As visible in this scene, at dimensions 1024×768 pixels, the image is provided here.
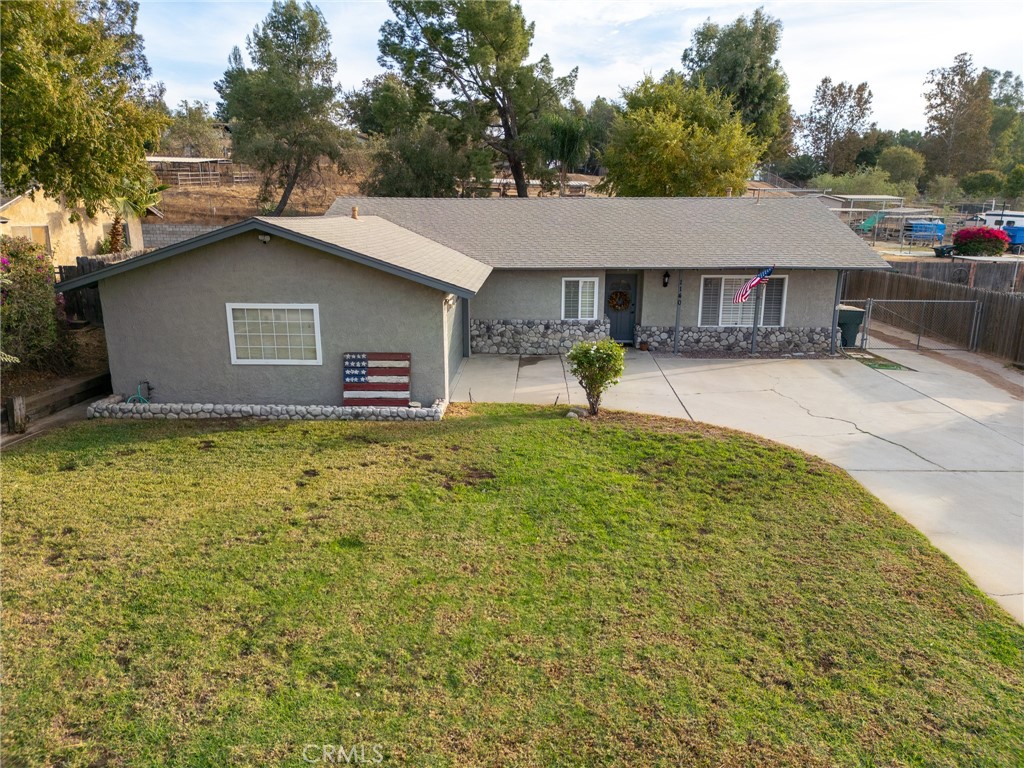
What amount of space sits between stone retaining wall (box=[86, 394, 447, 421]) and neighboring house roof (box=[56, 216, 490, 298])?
227 centimetres

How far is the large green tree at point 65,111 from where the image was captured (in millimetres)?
12773

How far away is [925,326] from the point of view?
2119cm

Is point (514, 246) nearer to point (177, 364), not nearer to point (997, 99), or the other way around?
point (177, 364)

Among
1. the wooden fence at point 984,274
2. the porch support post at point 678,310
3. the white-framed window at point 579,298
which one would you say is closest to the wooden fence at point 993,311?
the wooden fence at point 984,274

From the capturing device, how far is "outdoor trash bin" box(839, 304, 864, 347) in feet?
61.3

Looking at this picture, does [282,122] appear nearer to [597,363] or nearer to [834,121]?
[597,363]

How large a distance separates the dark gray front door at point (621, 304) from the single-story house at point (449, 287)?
1.5 inches

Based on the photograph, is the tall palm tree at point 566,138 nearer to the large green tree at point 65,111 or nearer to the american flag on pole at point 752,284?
the american flag on pole at point 752,284

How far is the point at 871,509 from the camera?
355 inches

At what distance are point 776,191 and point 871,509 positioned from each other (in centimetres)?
5135

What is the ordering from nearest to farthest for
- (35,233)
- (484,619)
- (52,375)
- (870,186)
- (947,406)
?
(484,619) < (947,406) < (52,375) < (35,233) < (870,186)

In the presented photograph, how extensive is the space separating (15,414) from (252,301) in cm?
426

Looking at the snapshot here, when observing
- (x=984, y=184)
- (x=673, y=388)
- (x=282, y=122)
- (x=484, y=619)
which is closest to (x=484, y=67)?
(x=282, y=122)

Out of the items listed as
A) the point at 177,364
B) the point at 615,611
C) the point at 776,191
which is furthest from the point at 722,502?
the point at 776,191
